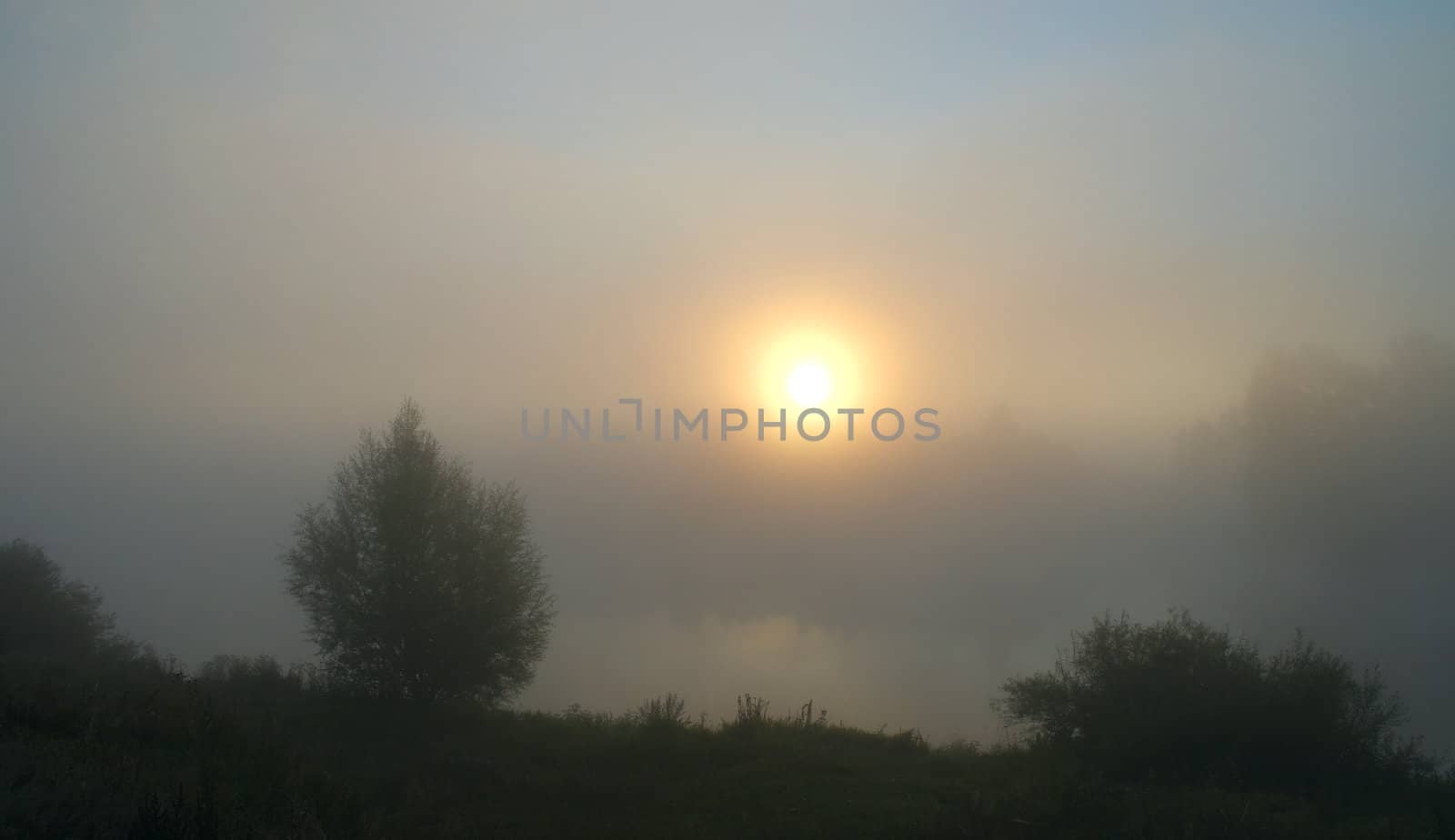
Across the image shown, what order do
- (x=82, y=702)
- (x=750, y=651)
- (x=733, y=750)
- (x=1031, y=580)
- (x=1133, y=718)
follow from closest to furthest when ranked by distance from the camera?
(x=82, y=702) → (x=733, y=750) → (x=1133, y=718) → (x=750, y=651) → (x=1031, y=580)

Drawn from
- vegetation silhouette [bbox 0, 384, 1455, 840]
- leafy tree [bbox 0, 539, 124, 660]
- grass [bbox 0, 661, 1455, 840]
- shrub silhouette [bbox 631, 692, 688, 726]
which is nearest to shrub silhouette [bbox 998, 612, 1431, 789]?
vegetation silhouette [bbox 0, 384, 1455, 840]

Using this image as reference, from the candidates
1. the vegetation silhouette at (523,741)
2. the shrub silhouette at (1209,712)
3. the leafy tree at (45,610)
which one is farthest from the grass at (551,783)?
the leafy tree at (45,610)

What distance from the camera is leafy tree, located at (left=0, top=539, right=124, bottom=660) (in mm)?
26984

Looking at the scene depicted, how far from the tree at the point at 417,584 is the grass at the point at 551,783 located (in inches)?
73.9

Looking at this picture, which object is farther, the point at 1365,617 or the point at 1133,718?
the point at 1365,617

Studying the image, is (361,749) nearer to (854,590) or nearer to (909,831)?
(909,831)

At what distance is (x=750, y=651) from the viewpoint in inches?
2544

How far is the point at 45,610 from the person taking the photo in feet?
94.5

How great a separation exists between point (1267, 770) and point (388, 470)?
21.2 m

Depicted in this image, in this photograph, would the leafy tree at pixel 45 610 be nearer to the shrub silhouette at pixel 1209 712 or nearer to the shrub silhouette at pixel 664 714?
the shrub silhouette at pixel 664 714

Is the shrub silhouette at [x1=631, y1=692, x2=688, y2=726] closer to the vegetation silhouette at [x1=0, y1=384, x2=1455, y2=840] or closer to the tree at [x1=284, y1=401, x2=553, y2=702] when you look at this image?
the vegetation silhouette at [x1=0, y1=384, x2=1455, y2=840]

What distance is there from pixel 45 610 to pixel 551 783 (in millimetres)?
26572

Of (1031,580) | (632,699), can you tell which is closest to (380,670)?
(632,699)

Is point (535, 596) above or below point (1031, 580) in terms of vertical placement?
below
